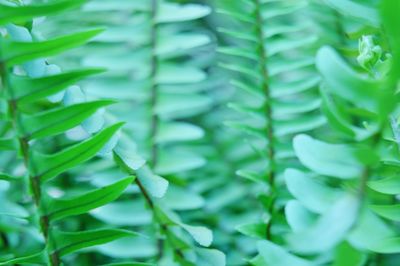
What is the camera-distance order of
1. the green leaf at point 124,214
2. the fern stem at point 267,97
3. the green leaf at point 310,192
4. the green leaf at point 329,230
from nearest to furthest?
1. the green leaf at point 329,230
2. the green leaf at point 310,192
3. the fern stem at point 267,97
4. the green leaf at point 124,214

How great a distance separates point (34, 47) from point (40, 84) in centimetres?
3

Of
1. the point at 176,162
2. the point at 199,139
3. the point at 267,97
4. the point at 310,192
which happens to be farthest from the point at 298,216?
the point at 199,139

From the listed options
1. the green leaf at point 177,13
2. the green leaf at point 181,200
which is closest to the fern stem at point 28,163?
the green leaf at point 181,200

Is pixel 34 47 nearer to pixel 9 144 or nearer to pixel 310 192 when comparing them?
pixel 9 144

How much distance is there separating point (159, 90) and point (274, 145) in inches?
10.6

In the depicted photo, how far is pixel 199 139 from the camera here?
99 centimetres

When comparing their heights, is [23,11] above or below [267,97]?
above

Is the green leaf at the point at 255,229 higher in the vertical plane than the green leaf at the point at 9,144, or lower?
lower

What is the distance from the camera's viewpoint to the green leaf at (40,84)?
0.43 metres

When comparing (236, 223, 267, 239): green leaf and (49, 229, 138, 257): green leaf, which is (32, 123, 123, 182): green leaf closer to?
(49, 229, 138, 257): green leaf

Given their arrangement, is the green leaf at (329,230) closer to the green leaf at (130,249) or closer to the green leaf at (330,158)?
the green leaf at (330,158)

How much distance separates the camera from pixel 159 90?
0.92 meters

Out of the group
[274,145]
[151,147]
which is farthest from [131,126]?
[274,145]

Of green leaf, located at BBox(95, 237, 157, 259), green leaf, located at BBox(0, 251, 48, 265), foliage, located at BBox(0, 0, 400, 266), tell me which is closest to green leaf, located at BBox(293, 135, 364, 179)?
foliage, located at BBox(0, 0, 400, 266)
